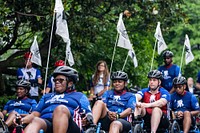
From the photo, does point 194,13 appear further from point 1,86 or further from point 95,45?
point 1,86

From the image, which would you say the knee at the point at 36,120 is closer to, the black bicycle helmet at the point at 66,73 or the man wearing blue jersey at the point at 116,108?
the black bicycle helmet at the point at 66,73

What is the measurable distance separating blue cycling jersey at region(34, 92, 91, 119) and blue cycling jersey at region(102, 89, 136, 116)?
1.86m

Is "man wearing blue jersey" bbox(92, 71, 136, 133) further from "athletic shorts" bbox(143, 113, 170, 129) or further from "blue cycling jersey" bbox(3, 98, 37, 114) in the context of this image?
"blue cycling jersey" bbox(3, 98, 37, 114)

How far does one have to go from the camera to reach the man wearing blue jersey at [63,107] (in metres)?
7.82

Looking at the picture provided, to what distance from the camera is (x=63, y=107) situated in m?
7.86

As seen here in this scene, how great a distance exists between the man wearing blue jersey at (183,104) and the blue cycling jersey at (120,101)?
4.81 feet

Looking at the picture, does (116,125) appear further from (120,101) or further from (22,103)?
(22,103)

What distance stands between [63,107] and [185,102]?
4.21m

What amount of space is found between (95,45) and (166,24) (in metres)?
2.37

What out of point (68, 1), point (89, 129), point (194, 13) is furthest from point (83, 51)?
point (194, 13)

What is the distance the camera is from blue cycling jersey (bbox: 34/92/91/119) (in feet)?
27.0

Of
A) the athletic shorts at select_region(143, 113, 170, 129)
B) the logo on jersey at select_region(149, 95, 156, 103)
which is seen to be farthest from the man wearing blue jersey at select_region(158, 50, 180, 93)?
the athletic shorts at select_region(143, 113, 170, 129)

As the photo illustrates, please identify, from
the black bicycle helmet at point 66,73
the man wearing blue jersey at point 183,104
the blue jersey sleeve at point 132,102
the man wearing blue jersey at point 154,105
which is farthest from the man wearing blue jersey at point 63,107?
the man wearing blue jersey at point 183,104

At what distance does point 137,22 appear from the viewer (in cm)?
1822
